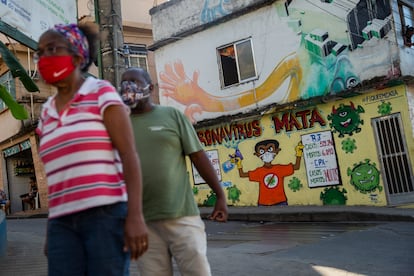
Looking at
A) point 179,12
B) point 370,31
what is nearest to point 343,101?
point 370,31

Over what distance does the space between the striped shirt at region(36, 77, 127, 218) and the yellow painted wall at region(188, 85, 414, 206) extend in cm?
970

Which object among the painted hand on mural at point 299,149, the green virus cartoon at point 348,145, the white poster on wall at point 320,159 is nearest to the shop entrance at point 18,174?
the painted hand on mural at point 299,149

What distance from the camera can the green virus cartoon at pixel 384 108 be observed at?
10.6 m

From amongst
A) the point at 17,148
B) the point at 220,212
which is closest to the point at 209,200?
the point at 17,148

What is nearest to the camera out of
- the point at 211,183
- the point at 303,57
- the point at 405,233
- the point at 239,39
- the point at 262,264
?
the point at 211,183

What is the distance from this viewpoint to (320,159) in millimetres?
11891

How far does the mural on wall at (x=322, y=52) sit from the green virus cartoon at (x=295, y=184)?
217 centimetres

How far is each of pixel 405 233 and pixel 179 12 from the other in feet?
34.5

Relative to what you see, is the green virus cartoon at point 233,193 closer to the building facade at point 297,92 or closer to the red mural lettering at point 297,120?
the building facade at point 297,92

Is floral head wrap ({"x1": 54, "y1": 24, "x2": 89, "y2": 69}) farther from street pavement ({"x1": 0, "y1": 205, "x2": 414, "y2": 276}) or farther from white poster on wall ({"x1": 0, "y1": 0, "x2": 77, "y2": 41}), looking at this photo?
white poster on wall ({"x1": 0, "y1": 0, "x2": 77, "y2": 41})

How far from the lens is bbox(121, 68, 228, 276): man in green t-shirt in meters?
2.66

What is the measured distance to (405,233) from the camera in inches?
287

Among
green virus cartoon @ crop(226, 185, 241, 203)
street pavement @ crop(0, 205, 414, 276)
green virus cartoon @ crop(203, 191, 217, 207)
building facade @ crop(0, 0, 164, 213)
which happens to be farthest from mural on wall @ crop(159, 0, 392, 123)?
building facade @ crop(0, 0, 164, 213)

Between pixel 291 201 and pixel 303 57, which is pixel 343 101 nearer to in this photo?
pixel 303 57
